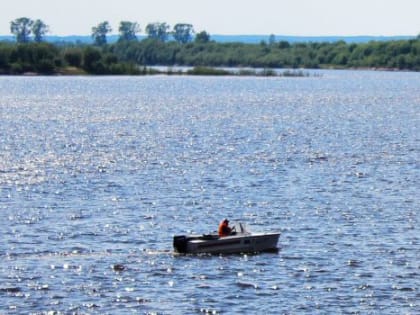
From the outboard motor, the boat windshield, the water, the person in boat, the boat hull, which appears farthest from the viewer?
the boat windshield

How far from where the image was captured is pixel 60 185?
278 feet

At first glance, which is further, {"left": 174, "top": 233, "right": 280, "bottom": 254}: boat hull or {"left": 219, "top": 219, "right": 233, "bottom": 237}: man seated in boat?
{"left": 219, "top": 219, "right": 233, "bottom": 237}: man seated in boat

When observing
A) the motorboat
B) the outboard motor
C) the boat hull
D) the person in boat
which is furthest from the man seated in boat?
the outboard motor

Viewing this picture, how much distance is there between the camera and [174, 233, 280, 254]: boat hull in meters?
59.7

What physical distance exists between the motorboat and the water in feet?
2.05

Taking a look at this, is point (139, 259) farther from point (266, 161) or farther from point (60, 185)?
point (266, 161)

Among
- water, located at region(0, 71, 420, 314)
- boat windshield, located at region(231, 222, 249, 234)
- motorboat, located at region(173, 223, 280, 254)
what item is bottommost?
water, located at region(0, 71, 420, 314)

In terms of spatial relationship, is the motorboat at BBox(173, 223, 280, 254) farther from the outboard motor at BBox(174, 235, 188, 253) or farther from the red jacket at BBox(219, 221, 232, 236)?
the red jacket at BBox(219, 221, 232, 236)

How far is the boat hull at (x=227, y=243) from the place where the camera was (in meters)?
59.7

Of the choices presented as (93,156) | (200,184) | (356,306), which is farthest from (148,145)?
(356,306)

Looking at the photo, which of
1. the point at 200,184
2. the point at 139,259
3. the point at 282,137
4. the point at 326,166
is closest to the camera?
the point at 139,259

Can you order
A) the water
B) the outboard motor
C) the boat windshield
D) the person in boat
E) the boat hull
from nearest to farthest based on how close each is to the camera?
1. the water
2. the outboard motor
3. the boat hull
4. the person in boat
5. the boat windshield

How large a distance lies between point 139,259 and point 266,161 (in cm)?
4279

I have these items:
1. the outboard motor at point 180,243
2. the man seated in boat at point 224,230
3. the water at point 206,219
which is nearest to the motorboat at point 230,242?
the outboard motor at point 180,243
